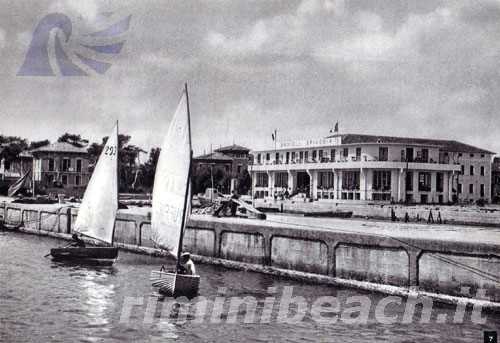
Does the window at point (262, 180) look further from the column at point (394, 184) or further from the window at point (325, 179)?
the column at point (394, 184)

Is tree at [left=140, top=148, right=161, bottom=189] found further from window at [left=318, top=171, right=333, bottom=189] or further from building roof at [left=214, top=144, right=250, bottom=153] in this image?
window at [left=318, top=171, right=333, bottom=189]

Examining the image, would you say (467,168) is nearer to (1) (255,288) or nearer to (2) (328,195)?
(2) (328,195)

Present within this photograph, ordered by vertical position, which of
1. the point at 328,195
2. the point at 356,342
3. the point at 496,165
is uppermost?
the point at 496,165

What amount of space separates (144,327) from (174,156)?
7.45m

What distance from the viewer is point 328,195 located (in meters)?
74.6

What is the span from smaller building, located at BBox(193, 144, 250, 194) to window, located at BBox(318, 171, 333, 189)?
17278mm

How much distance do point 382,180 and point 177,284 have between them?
2045 inches

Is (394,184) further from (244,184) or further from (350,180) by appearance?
(244,184)

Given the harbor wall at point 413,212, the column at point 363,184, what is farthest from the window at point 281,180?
the harbor wall at point 413,212

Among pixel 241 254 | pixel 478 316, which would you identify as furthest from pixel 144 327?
pixel 241 254

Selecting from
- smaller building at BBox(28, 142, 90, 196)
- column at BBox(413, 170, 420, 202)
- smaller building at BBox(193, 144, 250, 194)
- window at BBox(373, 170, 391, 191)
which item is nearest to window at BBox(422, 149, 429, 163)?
column at BBox(413, 170, 420, 202)

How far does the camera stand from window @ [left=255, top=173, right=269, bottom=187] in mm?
87688

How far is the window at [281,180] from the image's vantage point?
83750mm

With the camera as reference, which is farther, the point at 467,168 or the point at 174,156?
the point at 467,168
